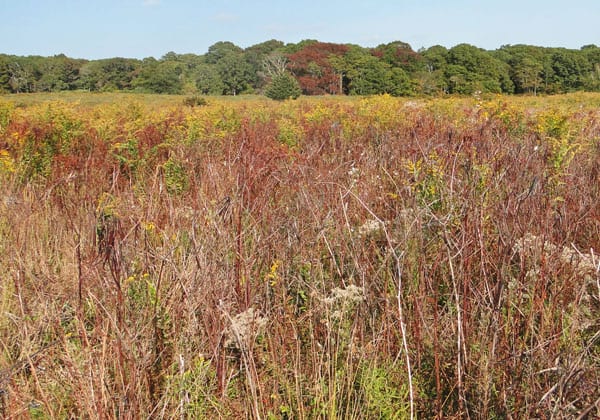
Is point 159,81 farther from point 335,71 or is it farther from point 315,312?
point 315,312

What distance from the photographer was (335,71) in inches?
2741

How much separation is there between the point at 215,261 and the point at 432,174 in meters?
1.65

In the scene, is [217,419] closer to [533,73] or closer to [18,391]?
[18,391]

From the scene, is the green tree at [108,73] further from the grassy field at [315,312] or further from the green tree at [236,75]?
the grassy field at [315,312]

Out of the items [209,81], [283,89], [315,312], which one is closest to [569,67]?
[283,89]

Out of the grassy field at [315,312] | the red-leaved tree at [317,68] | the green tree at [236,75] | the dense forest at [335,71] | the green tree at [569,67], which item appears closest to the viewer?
the grassy field at [315,312]

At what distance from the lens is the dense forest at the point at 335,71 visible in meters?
58.5

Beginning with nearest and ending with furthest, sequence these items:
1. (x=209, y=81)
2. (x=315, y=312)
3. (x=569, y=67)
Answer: (x=315, y=312)
(x=569, y=67)
(x=209, y=81)

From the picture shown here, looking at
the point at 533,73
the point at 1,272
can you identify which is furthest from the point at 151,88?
the point at 1,272

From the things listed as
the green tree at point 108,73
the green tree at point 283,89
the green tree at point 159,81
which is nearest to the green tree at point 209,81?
the green tree at point 159,81

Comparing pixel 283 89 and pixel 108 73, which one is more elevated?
pixel 108 73

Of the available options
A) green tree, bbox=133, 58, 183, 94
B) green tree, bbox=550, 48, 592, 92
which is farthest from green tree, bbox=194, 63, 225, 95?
green tree, bbox=550, 48, 592, 92

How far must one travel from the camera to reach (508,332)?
1810 mm

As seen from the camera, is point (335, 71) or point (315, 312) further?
point (335, 71)
